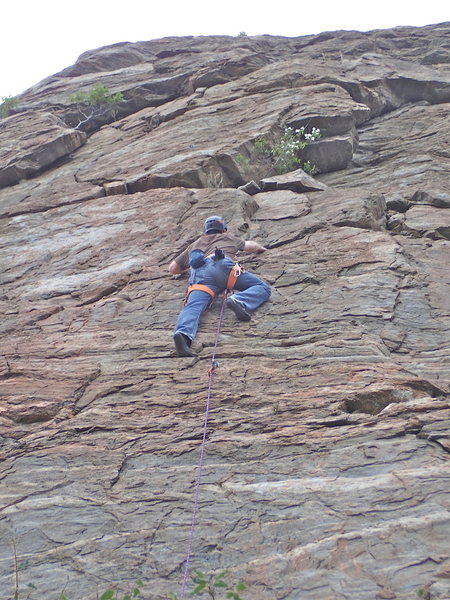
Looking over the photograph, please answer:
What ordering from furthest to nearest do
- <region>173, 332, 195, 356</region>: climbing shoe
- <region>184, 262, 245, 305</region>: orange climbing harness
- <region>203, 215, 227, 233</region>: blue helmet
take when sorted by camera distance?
1. <region>203, 215, 227, 233</region>: blue helmet
2. <region>184, 262, 245, 305</region>: orange climbing harness
3. <region>173, 332, 195, 356</region>: climbing shoe

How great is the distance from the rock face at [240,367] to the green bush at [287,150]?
0.23 meters

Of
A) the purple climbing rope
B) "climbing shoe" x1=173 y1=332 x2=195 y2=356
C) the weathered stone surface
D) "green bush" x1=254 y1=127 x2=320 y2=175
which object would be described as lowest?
the purple climbing rope

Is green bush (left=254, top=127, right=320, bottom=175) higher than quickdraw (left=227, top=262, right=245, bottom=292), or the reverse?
green bush (left=254, top=127, right=320, bottom=175)

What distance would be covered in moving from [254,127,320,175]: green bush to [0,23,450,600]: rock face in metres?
0.23

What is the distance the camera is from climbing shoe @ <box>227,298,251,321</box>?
868 cm

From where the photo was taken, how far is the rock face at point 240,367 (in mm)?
5473

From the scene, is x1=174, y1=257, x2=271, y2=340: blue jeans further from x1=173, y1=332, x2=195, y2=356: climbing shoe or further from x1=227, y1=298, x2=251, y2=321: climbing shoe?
x1=173, y1=332, x2=195, y2=356: climbing shoe

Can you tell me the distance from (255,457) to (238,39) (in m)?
22.0

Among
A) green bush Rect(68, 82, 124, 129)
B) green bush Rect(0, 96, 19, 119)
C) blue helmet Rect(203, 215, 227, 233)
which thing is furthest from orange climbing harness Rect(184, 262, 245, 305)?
green bush Rect(0, 96, 19, 119)

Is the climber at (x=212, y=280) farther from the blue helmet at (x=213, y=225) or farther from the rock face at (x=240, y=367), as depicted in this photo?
the rock face at (x=240, y=367)

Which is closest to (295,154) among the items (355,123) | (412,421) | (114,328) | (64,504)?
(355,123)

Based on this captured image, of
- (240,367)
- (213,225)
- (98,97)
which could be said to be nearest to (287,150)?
(213,225)

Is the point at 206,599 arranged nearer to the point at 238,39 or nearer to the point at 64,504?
the point at 64,504

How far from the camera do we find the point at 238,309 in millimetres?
8688
